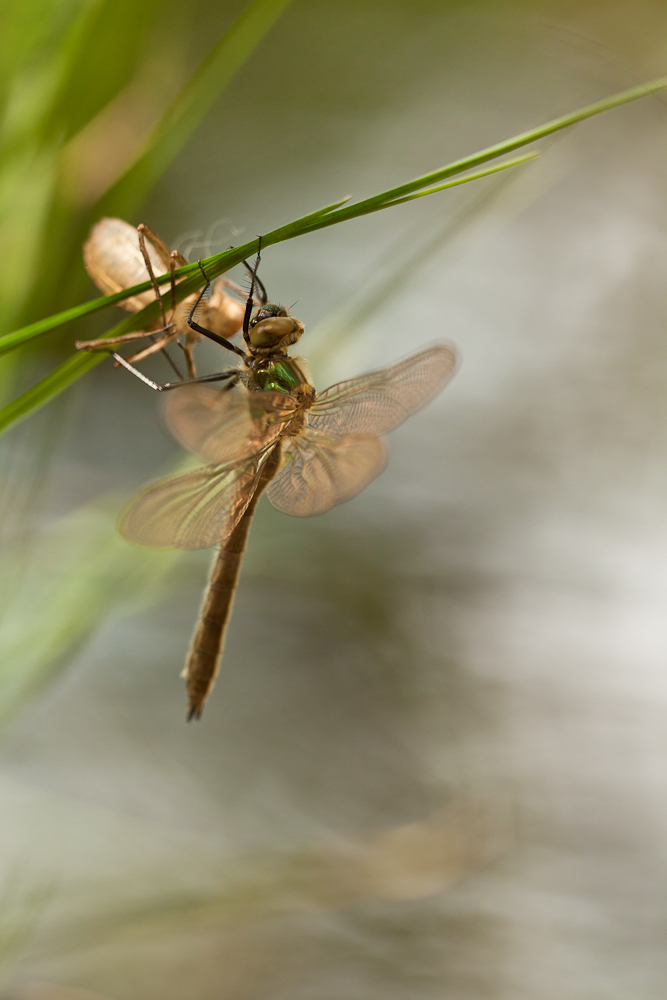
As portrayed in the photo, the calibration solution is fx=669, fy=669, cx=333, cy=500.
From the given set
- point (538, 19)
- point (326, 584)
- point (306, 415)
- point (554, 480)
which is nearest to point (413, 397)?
point (306, 415)

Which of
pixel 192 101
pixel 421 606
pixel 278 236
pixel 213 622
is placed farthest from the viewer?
pixel 421 606

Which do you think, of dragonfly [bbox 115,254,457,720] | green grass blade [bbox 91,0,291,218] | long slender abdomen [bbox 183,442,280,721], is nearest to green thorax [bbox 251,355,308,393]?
dragonfly [bbox 115,254,457,720]

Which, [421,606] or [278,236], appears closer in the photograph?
[278,236]

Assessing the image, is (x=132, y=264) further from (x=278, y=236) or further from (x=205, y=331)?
(x=278, y=236)

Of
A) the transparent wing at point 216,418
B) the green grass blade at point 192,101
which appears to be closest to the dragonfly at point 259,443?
the transparent wing at point 216,418

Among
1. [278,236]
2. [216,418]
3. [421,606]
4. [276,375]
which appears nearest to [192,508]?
[216,418]

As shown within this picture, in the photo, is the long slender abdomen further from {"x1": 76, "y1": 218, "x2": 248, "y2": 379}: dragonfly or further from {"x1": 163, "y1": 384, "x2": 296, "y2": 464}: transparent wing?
{"x1": 76, "y1": 218, "x2": 248, "y2": 379}: dragonfly

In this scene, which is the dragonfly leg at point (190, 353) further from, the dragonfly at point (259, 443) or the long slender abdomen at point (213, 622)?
the long slender abdomen at point (213, 622)
